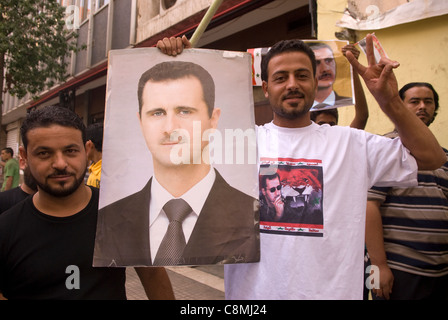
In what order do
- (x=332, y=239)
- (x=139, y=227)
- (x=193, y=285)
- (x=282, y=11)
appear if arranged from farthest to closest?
(x=282, y=11) < (x=193, y=285) < (x=332, y=239) < (x=139, y=227)

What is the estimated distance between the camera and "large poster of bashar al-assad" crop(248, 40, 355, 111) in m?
1.97

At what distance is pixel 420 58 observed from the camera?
125 inches

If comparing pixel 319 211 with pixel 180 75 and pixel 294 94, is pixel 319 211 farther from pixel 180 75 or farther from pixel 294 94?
pixel 180 75

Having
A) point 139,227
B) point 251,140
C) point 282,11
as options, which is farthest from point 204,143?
point 282,11

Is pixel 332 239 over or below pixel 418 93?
below

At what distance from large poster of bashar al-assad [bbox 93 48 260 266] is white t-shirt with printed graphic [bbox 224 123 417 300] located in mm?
141

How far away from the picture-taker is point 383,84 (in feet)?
4.18

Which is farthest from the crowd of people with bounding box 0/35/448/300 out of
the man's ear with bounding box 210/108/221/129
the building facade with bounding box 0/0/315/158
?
the building facade with bounding box 0/0/315/158

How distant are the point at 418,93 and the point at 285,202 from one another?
1341 mm

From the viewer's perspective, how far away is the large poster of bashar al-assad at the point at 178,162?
3.93 feet

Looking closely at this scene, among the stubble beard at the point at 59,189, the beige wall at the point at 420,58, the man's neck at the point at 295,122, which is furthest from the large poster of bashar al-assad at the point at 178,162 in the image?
the beige wall at the point at 420,58

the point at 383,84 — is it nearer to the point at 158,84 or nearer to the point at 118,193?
the point at 158,84

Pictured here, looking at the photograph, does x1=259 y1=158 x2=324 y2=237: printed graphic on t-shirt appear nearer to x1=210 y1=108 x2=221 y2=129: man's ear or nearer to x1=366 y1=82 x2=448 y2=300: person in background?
x1=210 y1=108 x2=221 y2=129: man's ear

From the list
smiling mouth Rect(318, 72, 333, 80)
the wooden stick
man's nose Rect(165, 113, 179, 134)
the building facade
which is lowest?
man's nose Rect(165, 113, 179, 134)
